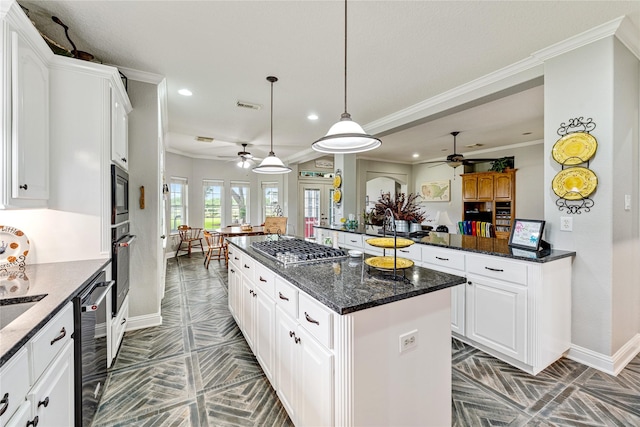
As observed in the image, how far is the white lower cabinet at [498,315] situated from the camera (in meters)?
2.20

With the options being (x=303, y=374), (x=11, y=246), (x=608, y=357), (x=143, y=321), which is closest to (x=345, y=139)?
(x=303, y=374)

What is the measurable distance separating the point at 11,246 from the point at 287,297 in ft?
6.39

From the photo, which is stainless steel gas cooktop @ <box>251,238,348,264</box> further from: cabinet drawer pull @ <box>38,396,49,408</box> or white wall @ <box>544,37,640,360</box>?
white wall @ <box>544,37,640,360</box>

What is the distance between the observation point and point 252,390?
2.03 metres

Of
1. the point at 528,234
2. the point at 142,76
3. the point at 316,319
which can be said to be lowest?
the point at 316,319

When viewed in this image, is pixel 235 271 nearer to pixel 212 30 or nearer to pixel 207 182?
pixel 212 30

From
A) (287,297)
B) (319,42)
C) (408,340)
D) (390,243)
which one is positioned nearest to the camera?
(408,340)

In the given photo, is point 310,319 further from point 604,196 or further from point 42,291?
point 604,196

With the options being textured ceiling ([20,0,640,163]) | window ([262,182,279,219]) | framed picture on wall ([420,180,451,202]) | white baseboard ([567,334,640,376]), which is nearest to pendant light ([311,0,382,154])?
textured ceiling ([20,0,640,163])

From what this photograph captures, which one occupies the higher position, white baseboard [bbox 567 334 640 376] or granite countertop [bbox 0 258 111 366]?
granite countertop [bbox 0 258 111 366]

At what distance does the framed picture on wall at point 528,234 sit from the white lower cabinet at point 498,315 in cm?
45

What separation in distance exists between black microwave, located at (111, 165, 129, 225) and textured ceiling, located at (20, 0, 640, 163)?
45.1 inches

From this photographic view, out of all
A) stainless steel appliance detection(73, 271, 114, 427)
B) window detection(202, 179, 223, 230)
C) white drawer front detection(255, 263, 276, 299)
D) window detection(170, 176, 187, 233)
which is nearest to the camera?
stainless steel appliance detection(73, 271, 114, 427)

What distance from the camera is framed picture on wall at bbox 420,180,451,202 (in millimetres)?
7789
